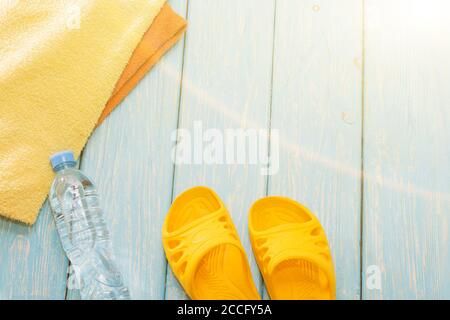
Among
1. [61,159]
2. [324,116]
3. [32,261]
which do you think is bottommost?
[32,261]

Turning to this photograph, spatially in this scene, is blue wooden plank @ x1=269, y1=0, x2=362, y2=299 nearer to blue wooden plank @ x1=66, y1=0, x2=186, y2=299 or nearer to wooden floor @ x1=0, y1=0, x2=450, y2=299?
wooden floor @ x1=0, y1=0, x2=450, y2=299

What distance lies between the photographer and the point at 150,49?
1.00 metres

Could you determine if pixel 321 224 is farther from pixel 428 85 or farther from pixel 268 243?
pixel 428 85

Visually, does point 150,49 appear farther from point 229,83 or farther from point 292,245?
point 292,245

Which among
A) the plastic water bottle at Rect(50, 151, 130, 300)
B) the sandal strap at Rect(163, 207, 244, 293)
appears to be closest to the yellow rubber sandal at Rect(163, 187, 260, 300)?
the sandal strap at Rect(163, 207, 244, 293)

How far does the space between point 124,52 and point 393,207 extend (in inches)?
23.0

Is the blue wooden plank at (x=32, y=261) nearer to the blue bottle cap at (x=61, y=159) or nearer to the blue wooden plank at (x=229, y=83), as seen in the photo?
the blue bottle cap at (x=61, y=159)

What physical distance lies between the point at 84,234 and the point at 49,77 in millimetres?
297

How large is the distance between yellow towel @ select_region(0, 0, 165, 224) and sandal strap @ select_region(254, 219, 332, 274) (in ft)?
1.27

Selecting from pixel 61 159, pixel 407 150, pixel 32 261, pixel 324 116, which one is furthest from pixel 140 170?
pixel 407 150

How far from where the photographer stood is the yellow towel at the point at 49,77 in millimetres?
925

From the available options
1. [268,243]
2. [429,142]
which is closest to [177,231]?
[268,243]

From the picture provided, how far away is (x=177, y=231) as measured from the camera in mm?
921

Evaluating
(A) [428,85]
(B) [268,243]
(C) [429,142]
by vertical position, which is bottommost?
(B) [268,243]
